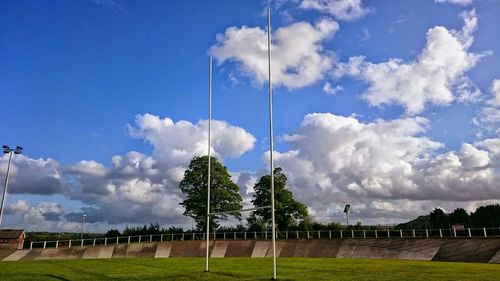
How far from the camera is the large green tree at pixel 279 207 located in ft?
192

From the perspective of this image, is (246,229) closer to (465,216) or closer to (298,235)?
(298,235)

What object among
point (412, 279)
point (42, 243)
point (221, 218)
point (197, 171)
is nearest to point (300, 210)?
point (221, 218)

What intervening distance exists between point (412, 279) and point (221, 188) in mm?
41594

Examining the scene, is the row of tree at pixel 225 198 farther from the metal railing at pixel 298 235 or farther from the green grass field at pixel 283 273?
the green grass field at pixel 283 273

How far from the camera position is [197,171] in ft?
189

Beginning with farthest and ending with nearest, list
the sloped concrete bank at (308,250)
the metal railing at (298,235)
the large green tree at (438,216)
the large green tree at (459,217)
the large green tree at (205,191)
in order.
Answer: the large green tree at (438,216) < the large green tree at (459,217) < the large green tree at (205,191) < the metal railing at (298,235) < the sloped concrete bank at (308,250)

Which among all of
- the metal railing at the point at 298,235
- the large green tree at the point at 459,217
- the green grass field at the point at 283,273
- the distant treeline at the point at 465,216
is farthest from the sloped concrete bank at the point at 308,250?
the large green tree at the point at 459,217

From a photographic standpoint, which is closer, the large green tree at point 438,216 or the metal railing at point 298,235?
the metal railing at point 298,235

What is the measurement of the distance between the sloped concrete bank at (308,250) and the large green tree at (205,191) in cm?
732

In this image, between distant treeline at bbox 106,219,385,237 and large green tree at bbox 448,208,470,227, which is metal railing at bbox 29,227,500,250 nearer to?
distant treeline at bbox 106,219,385,237

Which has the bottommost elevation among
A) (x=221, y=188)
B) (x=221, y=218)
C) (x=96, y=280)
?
(x=96, y=280)

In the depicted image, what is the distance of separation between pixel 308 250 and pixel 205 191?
1895 cm

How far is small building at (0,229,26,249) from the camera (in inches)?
1849

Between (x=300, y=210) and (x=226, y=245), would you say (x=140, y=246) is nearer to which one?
(x=226, y=245)
